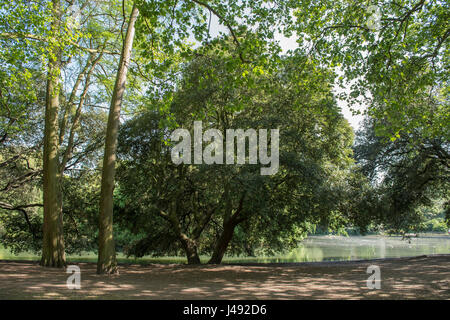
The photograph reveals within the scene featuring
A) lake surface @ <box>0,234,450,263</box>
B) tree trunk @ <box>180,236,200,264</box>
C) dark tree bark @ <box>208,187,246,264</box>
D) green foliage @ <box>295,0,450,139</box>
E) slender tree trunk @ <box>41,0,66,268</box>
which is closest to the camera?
green foliage @ <box>295,0,450,139</box>

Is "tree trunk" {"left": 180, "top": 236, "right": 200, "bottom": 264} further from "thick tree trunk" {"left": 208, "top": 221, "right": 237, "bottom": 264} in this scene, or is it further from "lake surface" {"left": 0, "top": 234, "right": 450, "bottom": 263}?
"lake surface" {"left": 0, "top": 234, "right": 450, "bottom": 263}

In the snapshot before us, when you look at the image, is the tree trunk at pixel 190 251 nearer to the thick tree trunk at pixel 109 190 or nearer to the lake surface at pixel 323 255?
the thick tree trunk at pixel 109 190

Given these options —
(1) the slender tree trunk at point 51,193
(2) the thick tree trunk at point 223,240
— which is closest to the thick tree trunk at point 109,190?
(1) the slender tree trunk at point 51,193

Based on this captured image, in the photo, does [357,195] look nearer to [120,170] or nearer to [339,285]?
[339,285]

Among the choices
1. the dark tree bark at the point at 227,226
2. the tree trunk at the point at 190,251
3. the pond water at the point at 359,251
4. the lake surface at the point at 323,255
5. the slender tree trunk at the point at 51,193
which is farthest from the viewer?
the pond water at the point at 359,251

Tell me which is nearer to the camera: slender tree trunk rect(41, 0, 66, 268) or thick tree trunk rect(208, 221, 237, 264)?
slender tree trunk rect(41, 0, 66, 268)

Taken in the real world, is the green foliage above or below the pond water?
above

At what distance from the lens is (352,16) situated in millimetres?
9516

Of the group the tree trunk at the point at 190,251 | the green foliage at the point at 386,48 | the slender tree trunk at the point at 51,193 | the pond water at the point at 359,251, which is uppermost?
the green foliage at the point at 386,48

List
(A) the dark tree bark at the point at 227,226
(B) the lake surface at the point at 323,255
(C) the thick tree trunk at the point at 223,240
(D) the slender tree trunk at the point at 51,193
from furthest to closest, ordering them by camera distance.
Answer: (B) the lake surface at the point at 323,255, (C) the thick tree trunk at the point at 223,240, (A) the dark tree bark at the point at 227,226, (D) the slender tree trunk at the point at 51,193

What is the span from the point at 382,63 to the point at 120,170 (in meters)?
10.8

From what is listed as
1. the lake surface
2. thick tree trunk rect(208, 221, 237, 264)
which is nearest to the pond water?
the lake surface
